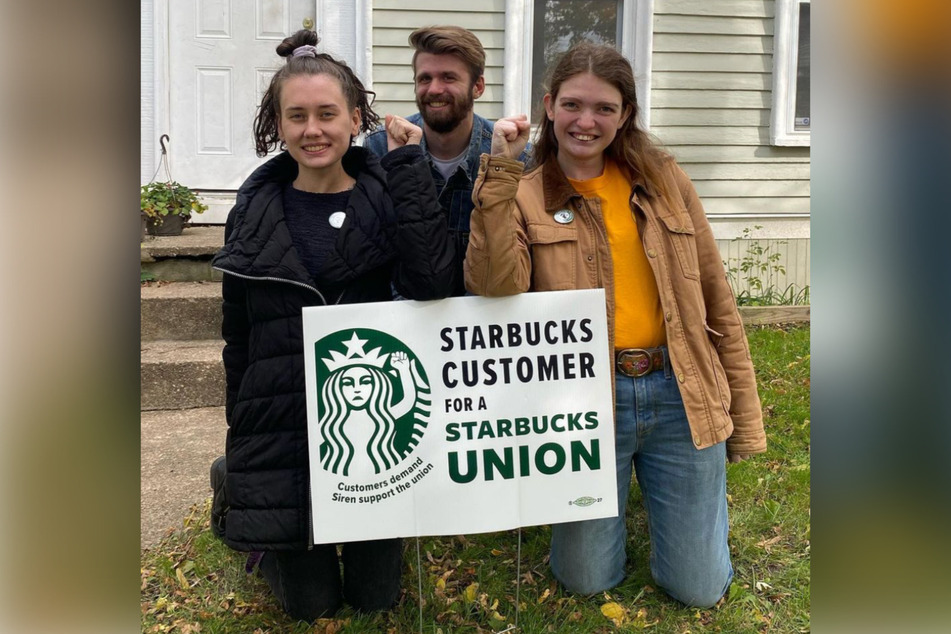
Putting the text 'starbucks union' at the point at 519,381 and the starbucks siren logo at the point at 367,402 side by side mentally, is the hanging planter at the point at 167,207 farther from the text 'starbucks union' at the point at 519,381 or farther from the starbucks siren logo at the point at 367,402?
the text 'starbucks union' at the point at 519,381

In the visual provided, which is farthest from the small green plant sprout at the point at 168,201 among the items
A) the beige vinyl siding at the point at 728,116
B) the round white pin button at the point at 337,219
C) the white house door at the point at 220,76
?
the beige vinyl siding at the point at 728,116

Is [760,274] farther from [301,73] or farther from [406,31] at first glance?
[301,73]

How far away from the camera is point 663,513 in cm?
252

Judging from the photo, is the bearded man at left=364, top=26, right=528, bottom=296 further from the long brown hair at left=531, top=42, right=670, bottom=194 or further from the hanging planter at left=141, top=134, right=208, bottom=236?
the hanging planter at left=141, top=134, right=208, bottom=236

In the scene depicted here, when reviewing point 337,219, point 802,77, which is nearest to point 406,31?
point 802,77

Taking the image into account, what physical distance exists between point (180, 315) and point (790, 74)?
5.37 metres

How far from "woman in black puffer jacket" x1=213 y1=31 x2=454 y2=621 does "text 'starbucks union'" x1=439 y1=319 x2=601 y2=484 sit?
213 millimetres

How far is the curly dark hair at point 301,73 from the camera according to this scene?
217cm

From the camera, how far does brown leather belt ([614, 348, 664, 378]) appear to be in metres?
2.39

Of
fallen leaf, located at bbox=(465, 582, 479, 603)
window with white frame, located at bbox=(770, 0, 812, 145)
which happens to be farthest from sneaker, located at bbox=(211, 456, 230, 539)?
window with white frame, located at bbox=(770, 0, 812, 145)
